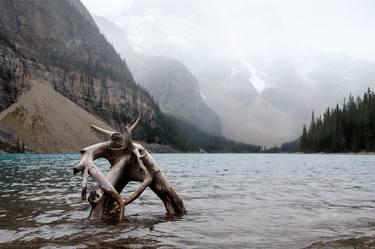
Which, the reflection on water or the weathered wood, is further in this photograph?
the weathered wood

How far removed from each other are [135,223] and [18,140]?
17754 centimetres

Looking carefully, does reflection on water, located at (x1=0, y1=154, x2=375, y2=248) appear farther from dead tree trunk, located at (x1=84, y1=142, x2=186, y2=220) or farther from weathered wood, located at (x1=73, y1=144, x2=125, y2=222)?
dead tree trunk, located at (x1=84, y1=142, x2=186, y2=220)

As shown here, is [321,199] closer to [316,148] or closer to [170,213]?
[170,213]

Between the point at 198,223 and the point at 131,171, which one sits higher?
the point at 131,171

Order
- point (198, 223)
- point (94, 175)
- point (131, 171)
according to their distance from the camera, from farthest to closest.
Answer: point (131, 171), point (198, 223), point (94, 175)

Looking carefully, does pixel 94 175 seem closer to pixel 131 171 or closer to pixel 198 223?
pixel 131 171

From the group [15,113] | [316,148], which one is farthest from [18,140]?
[316,148]

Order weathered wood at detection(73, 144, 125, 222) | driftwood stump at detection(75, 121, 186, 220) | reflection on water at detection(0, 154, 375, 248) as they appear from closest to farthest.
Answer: reflection on water at detection(0, 154, 375, 248) → weathered wood at detection(73, 144, 125, 222) → driftwood stump at detection(75, 121, 186, 220)

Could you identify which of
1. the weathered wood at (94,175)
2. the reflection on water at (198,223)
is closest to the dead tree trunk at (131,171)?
the weathered wood at (94,175)

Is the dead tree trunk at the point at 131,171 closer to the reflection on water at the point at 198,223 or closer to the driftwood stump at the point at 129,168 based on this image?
the driftwood stump at the point at 129,168

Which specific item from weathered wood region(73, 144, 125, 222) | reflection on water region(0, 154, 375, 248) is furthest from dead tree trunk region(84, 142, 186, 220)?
reflection on water region(0, 154, 375, 248)

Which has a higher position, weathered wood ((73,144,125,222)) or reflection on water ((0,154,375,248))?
weathered wood ((73,144,125,222))

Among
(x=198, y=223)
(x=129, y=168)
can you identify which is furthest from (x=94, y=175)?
(x=198, y=223)

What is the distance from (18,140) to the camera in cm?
17450
